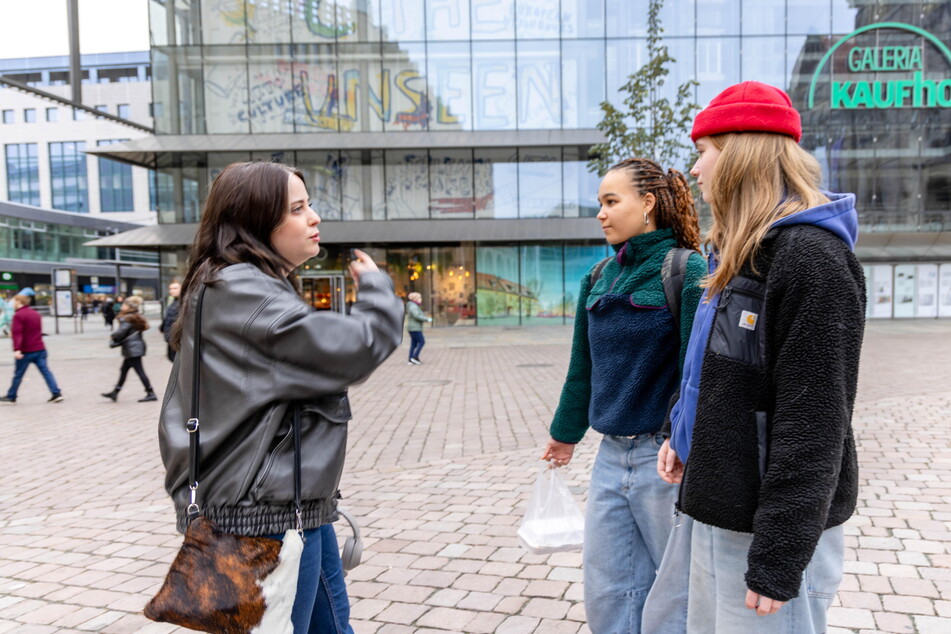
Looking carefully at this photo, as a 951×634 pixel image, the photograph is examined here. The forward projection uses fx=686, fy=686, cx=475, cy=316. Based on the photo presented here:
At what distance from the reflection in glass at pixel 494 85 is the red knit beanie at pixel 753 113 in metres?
24.3

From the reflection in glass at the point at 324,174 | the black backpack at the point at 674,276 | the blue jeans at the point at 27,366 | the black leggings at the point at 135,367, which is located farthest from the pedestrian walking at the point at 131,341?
the reflection in glass at the point at 324,174

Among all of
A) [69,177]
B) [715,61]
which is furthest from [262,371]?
[69,177]

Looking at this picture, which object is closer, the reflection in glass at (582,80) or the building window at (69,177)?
the reflection in glass at (582,80)

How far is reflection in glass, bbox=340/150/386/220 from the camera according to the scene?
26.0 meters

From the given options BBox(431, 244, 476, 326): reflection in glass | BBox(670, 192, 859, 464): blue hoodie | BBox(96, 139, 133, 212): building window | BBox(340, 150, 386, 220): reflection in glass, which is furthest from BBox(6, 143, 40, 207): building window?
BBox(670, 192, 859, 464): blue hoodie

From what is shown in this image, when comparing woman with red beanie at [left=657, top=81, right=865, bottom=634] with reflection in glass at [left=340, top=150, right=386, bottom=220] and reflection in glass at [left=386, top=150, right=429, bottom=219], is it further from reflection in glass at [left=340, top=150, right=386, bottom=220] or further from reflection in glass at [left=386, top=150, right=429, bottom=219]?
reflection in glass at [left=340, top=150, right=386, bottom=220]

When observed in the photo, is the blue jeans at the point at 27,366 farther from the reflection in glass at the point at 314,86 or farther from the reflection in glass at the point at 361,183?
the reflection in glass at the point at 314,86

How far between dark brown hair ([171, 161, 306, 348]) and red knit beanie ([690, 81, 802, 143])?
1.10 m

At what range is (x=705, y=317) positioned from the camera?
1.66 m

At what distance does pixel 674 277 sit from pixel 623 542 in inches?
36.7

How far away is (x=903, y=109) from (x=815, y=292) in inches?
1256

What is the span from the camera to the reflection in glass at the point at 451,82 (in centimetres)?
2517

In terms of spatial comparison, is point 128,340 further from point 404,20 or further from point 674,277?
point 404,20

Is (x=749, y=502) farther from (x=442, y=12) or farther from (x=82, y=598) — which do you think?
(x=442, y=12)
